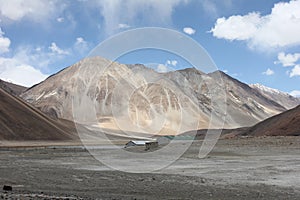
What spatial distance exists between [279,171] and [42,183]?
577 inches

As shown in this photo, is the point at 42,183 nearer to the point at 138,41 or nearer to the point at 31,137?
the point at 138,41

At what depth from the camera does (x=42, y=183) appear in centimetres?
1897

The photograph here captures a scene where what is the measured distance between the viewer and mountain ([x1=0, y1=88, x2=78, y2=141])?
335 feet

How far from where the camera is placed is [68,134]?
415 feet

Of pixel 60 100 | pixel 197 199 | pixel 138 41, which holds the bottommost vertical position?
pixel 197 199

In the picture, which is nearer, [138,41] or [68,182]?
[138,41]

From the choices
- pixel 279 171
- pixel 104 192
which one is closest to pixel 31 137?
pixel 279 171

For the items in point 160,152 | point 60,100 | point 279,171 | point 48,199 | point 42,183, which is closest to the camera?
point 48,199

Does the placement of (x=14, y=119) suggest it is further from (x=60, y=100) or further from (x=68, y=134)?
(x=60, y=100)

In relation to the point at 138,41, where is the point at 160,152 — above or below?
below

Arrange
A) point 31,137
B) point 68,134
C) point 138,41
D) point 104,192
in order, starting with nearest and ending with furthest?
1. point 104,192
2. point 138,41
3. point 31,137
4. point 68,134

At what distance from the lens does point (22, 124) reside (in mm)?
108312

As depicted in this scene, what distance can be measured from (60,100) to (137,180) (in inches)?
7148

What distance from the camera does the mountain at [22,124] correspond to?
10225cm
